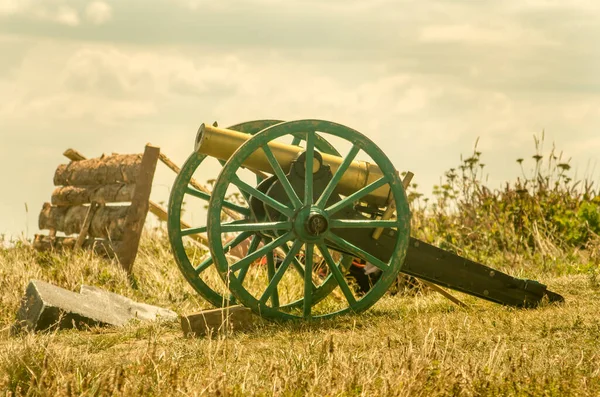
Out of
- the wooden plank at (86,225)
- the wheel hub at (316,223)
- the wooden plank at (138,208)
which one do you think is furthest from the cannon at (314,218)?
the wooden plank at (86,225)

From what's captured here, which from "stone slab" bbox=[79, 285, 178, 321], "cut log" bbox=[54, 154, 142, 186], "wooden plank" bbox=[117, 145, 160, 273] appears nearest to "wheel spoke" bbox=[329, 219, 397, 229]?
"stone slab" bbox=[79, 285, 178, 321]

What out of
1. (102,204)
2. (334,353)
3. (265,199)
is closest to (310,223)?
(265,199)

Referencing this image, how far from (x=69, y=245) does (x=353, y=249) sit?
479 cm

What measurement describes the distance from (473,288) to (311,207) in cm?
167

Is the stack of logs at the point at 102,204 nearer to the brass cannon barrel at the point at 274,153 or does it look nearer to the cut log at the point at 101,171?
the cut log at the point at 101,171

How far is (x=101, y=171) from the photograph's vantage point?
398 inches

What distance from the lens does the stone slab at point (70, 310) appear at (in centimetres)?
686

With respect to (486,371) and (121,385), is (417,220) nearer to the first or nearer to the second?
(486,371)

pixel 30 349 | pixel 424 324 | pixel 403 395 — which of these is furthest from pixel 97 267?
pixel 403 395

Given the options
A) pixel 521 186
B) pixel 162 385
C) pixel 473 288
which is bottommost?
pixel 162 385

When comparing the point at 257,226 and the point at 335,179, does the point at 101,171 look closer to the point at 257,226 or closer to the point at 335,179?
the point at 257,226

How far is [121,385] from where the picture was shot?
3943 millimetres

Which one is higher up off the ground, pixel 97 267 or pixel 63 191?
pixel 63 191

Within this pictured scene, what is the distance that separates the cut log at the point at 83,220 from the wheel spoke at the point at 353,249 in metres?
3.58
